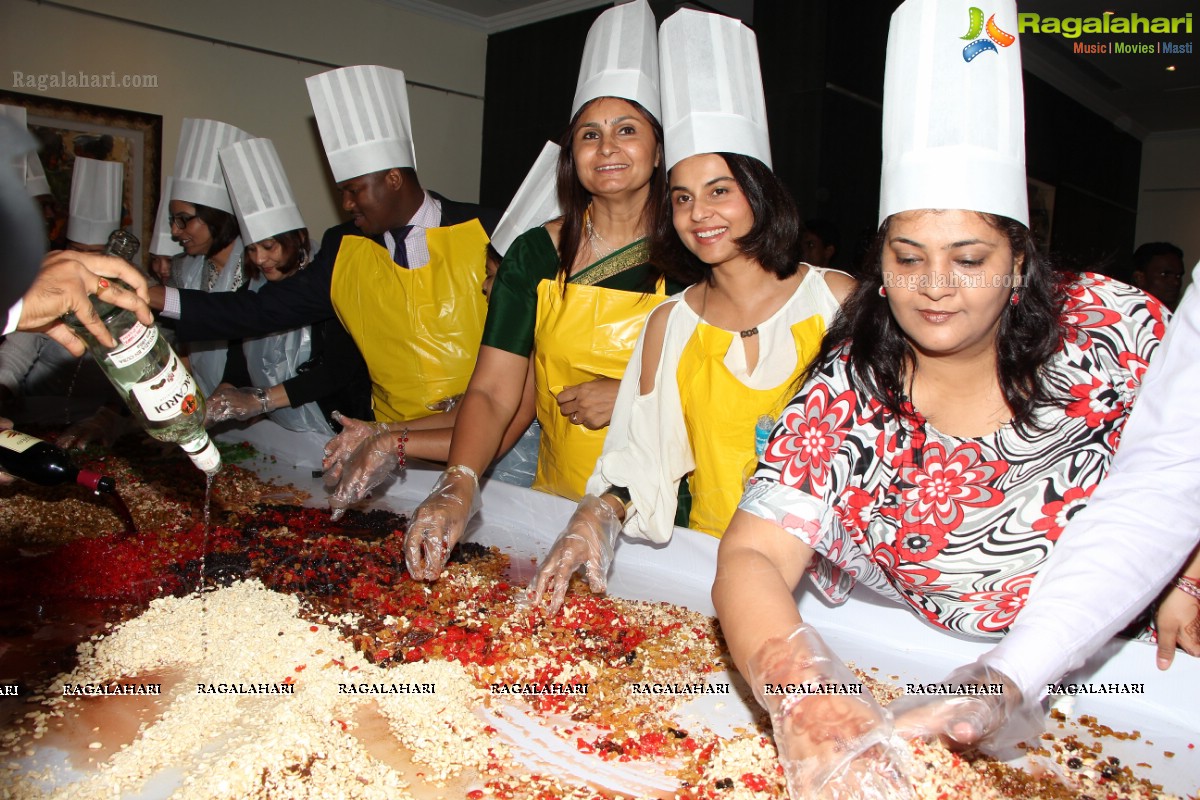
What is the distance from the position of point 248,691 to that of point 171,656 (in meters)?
0.20

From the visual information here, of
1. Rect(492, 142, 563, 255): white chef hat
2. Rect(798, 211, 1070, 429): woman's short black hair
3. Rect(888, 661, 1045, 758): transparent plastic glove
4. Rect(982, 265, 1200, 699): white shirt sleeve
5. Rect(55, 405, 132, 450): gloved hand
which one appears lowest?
Rect(55, 405, 132, 450): gloved hand

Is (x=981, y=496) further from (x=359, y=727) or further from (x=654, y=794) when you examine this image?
(x=359, y=727)

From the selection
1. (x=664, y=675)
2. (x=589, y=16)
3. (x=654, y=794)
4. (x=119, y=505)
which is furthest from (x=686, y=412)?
(x=589, y=16)

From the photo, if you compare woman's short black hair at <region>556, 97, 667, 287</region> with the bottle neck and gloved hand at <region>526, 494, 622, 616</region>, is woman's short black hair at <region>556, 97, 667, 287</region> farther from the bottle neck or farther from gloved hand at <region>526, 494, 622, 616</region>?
the bottle neck

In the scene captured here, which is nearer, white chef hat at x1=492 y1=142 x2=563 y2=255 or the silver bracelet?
the silver bracelet

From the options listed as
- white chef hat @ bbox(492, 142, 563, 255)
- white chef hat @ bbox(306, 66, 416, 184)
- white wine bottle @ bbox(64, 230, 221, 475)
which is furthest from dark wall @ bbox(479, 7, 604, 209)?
white wine bottle @ bbox(64, 230, 221, 475)

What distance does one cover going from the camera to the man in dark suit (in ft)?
8.32

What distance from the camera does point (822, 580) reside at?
4.56ft

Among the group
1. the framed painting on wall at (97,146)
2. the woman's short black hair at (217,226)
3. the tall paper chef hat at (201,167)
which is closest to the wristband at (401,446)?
the woman's short black hair at (217,226)

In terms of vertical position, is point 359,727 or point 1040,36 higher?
point 1040,36

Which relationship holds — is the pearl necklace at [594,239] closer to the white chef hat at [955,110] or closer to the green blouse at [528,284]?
the green blouse at [528,284]

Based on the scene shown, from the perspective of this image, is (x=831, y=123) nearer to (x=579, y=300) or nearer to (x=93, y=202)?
(x=579, y=300)

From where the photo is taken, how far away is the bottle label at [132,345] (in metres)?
1.10

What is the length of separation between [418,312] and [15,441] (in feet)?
3.61
